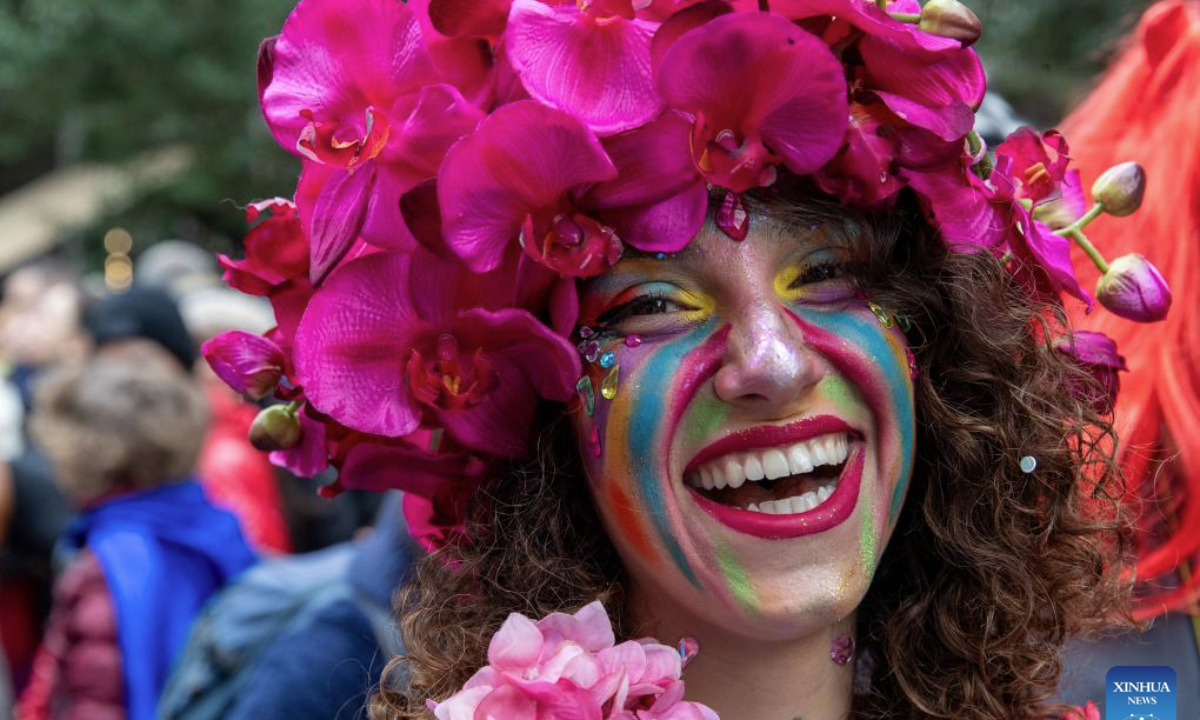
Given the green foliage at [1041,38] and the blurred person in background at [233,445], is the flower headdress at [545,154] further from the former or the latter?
the green foliage at [1041,38]

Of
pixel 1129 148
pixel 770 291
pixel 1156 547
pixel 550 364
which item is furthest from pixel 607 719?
pixel 1129 148

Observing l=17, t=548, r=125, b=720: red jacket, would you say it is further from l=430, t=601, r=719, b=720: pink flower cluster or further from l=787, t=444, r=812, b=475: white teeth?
l=787, t=444, r=812, b=475: white teeth

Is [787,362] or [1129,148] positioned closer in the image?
[787,362]

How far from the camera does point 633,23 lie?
1698 millimetres

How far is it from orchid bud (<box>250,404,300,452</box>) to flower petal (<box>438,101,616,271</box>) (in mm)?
395

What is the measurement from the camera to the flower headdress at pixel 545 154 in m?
1.66

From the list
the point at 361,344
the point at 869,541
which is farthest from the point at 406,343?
the point at 869,541

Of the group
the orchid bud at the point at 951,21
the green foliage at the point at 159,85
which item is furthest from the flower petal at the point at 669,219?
the green foliage at the point at 159,85

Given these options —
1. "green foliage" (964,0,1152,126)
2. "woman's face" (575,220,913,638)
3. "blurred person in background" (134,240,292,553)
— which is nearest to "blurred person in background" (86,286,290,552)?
"blurred person in background" (134,240,292,553)

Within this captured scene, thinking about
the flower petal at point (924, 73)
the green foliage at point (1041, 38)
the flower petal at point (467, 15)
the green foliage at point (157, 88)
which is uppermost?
the flower petal at point (467, 15)

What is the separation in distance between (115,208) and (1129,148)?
12.5m

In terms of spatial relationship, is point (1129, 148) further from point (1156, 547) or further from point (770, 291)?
point (770, 291)

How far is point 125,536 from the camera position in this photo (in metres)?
3.77

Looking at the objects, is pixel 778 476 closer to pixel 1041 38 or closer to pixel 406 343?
pixel 406 343
